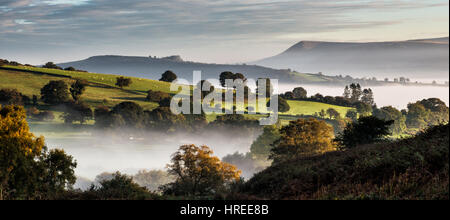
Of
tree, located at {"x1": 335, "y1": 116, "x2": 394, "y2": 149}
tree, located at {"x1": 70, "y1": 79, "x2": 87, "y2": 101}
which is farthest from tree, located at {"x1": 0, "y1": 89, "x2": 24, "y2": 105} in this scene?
tree, located at {"x1": 335, "y1": 116, "x2": 394, "y2": 149}

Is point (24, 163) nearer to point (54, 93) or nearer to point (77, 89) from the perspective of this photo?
point (54, 93)

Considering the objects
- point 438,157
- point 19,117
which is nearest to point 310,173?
point 438,157

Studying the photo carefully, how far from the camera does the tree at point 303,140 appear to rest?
2822 inches

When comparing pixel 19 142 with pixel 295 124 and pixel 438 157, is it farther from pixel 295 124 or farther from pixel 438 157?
pixel 295 124

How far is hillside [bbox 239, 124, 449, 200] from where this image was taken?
49.9 ft

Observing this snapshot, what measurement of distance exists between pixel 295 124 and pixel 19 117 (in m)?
48.8

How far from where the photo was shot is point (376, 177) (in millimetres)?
17797

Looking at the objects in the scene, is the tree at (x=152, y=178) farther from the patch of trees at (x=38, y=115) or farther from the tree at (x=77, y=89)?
the tree at (x=77, y=89)

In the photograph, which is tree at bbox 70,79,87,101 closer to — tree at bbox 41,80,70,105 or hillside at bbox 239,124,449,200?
tree at bbox 41,80,70,105

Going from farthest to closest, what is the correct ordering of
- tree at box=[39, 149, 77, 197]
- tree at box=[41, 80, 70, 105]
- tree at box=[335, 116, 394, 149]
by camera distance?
tree at box=[41, 80, 70, 105] → tree at box=[335, 116, 394, 149] → tree at box=[39, 149, 77, 197]

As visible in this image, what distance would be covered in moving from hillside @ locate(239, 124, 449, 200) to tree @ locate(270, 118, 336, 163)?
47.9 meters

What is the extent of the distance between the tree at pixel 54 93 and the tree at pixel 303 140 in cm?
12569

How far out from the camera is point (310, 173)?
20703 millimetres
